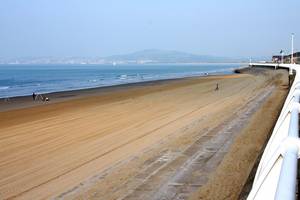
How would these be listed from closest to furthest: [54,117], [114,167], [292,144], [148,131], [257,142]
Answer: [292,144] → [114,167] → [257,142] → [148,131] → [54,117]

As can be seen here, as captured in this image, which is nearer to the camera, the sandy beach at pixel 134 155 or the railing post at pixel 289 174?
the railing post at pixel 289 174

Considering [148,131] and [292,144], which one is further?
[148,131]

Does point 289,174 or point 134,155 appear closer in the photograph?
point 289,174

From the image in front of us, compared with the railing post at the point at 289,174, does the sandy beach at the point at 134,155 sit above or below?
below

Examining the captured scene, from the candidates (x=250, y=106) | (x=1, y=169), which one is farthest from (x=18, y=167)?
(x=250, y=106)

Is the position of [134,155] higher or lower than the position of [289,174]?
lower

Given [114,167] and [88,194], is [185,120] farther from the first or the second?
[88,194]

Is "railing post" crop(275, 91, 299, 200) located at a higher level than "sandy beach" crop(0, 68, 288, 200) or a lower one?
higher

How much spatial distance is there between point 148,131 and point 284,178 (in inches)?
390

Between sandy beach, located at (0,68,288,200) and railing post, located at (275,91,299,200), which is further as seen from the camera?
sandy beach, located at (0,68,288,200)

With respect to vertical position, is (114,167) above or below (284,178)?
below

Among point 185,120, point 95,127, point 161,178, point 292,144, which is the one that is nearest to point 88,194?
point 161,178

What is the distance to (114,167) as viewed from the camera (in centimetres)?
789

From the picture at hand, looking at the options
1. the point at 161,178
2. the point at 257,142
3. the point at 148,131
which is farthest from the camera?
the point at 148,131
